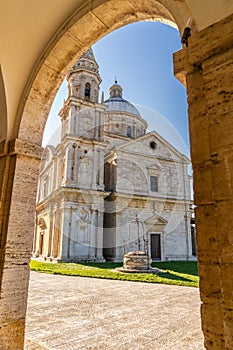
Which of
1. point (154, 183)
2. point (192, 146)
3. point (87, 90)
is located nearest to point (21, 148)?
point (192, 146)

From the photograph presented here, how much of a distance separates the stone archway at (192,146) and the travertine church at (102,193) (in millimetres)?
15328

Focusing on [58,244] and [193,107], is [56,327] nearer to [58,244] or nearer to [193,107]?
[193,107]

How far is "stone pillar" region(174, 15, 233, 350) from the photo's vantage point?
130 cm

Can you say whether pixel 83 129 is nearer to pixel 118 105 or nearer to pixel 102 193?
pixel 102 193

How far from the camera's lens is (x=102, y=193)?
1997 cm

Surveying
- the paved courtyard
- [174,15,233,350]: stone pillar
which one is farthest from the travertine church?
[174,15,233,350]: stone pillar

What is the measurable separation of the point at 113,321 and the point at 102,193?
15.8 meters

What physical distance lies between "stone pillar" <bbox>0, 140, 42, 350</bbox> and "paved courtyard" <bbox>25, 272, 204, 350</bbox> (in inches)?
17.6

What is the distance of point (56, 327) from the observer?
3812mm

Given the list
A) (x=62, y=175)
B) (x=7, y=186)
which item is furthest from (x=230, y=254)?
(x=62, y=175)

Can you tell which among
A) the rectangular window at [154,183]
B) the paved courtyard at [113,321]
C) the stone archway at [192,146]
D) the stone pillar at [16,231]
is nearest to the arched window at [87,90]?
the rectangular window at [154,183]

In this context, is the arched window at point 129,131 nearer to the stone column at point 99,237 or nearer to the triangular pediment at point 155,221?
the triangular pediment at point 155,221

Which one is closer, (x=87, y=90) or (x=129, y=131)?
(x=87, y=90)

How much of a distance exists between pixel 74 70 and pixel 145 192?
42.0ft
